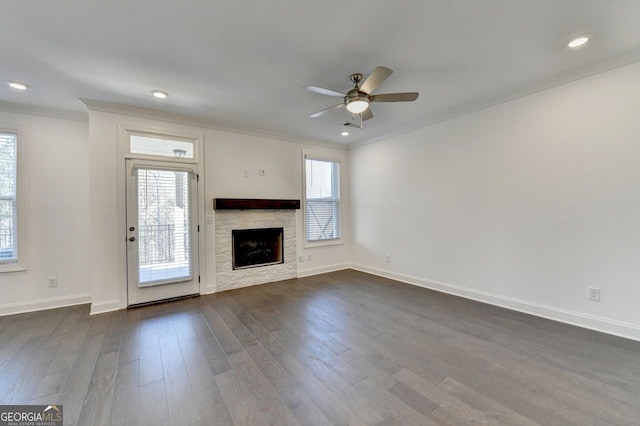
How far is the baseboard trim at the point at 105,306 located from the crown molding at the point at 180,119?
2515 millimetres

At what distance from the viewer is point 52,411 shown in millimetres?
1676

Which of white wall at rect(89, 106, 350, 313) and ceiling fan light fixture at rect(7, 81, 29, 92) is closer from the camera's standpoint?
ceiling fan light fixture at rect(7, 81, 29, 92)

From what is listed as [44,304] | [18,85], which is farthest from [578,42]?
[44,304]

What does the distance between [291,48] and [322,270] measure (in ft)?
13.2

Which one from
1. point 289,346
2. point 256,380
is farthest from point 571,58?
point 256,380

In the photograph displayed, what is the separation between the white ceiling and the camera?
1.90 meters

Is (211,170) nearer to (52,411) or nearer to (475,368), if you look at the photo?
(52,411)

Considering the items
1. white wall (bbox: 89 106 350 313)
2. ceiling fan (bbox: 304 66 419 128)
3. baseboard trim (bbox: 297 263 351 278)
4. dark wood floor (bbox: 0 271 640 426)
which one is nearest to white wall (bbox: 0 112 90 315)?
dark wood floor (bbox: 0 271 640 426)

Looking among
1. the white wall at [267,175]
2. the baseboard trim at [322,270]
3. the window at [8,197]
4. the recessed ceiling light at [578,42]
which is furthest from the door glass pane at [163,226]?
the recessed ceiling light at [578,42]

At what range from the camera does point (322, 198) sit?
5508 millimetres

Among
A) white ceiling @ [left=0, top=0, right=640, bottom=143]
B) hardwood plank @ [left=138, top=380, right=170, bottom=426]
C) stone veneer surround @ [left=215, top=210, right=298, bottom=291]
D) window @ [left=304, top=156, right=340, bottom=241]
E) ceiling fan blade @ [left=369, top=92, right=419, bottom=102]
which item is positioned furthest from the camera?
window @ [left=304, top=156, right=340, bottom=241]

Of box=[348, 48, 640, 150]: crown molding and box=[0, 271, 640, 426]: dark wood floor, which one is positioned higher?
box=[348, 48, 640, 150]: crown molding

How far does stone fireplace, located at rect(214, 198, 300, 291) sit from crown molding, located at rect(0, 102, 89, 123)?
219 centimetres

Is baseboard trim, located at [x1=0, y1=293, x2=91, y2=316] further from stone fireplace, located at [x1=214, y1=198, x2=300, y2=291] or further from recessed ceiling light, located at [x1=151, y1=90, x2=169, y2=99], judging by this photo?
recessed ceiling light, located at [x1=151, y1=90, x2=169, y2=99]
